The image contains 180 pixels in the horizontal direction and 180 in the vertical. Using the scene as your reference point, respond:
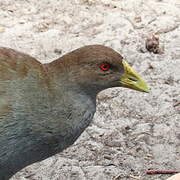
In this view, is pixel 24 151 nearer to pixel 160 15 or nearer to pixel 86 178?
pixel 86 178

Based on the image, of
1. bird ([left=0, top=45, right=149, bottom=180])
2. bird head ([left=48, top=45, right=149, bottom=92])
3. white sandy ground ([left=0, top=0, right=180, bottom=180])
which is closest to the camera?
bird ([left=0, top=45, right=149, bottom=180])

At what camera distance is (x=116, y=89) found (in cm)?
493

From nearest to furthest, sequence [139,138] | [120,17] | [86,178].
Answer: [86,178], [139,138], [120,17]

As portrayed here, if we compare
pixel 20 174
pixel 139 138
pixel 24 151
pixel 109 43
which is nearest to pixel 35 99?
pixel 24 151

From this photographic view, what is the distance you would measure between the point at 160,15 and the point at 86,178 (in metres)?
2.74

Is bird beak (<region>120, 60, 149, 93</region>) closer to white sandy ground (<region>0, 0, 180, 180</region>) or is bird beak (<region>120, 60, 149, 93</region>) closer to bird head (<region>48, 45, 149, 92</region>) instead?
bird head (<region>48, 45, 149, 92</region>)

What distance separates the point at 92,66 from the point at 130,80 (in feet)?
1.26

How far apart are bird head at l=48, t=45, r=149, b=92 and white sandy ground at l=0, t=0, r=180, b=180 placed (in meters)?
1.07

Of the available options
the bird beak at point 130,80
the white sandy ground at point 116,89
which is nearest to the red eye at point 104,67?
the bird beak at point 130,80

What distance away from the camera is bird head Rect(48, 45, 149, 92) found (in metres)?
3.26

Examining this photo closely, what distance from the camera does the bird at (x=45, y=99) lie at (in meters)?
3.12

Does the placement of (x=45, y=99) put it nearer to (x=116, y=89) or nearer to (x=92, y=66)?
(x=92, y=66)

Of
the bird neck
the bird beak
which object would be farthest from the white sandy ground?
the bird beak

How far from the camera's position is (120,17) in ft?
19.4
